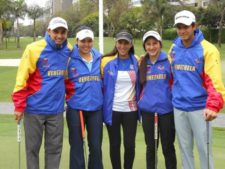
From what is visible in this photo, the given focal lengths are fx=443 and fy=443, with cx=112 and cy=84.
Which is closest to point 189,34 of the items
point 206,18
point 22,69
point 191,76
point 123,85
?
point 191,76

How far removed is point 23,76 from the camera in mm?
4590

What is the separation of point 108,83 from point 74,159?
939 millimetres

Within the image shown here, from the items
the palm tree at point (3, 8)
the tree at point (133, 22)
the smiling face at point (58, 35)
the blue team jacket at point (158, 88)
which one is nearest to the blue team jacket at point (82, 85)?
the smiling face at point (58, 35)

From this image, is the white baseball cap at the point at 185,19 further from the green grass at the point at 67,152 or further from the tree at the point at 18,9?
the tree at the point at 18,9

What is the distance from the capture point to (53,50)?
184 inches

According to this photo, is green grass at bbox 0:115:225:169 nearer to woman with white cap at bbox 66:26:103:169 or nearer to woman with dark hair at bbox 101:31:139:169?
woman with white cap at bbox 66:26:103:169

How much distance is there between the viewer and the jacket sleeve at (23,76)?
4586 millimetres

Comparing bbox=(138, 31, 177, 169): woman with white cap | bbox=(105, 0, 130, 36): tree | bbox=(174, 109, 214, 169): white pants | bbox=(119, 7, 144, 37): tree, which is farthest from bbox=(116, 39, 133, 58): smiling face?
bbox=(105, 0, 130, 36): tree

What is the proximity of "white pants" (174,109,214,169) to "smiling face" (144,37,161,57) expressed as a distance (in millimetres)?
684

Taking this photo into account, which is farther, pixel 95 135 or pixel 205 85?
pixel 95 135

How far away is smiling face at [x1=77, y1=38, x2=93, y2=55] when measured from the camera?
15.6ft

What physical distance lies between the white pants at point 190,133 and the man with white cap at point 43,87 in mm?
1289

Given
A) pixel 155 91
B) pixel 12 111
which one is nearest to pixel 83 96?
pixel 155 91

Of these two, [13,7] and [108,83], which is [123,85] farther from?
[13,7]
